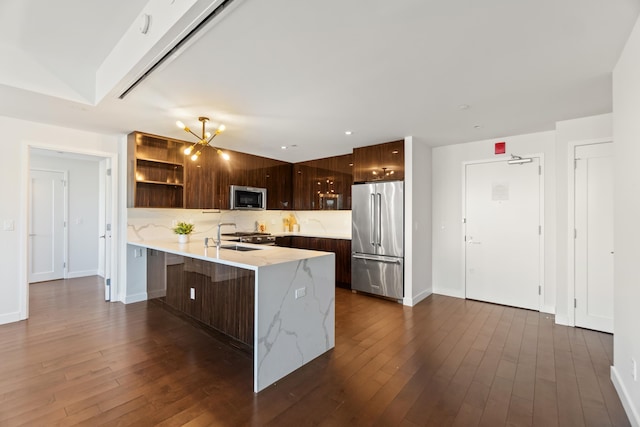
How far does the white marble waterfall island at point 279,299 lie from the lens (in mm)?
2258

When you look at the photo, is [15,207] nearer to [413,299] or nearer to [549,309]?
[413,299]

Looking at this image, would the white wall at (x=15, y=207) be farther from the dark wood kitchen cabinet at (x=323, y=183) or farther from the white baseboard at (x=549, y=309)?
the white baseboard at (x=549, y=309)

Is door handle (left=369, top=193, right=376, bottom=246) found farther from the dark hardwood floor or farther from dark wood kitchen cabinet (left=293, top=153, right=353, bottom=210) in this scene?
the dark hardwood floor

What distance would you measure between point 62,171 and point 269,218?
4060 mm

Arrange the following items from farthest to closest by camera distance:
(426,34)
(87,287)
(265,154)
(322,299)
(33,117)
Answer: (265,154), (87,287), (33,117), (322,299), (426,34)

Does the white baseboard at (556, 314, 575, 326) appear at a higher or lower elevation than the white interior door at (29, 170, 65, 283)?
lower

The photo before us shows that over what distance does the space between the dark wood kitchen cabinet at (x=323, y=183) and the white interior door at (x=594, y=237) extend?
3.16 metres

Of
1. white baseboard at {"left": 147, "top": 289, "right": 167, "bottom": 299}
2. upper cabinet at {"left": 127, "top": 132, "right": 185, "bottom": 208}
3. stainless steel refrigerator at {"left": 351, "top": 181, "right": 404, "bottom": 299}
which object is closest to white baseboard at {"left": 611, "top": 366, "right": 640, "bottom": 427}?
stainless steel refrigerator at {"left": 351, "top": 181, "right": 404, "bottom": 299}

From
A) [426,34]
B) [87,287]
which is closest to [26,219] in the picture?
[87,287]

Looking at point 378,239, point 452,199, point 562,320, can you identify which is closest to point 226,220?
point 378,239

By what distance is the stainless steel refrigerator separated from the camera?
4395mm

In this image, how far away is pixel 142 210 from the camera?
14.8 ft

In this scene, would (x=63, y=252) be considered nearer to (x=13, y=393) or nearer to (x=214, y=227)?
(x=214, y=227)

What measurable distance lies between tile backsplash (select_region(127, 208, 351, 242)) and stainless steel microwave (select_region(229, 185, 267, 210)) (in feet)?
1.70
